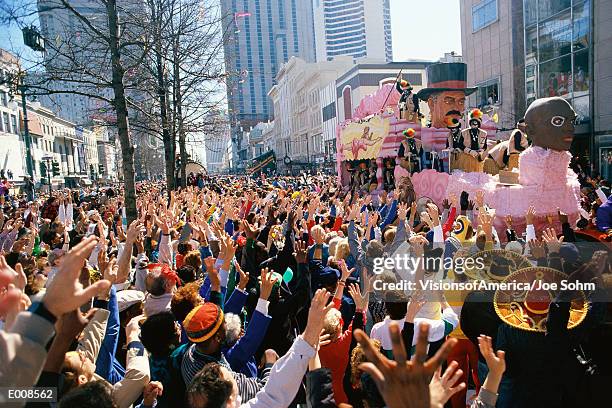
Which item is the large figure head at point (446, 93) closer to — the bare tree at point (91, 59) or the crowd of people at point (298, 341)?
the bare tree at point (91, 59)

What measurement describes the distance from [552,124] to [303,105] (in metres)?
72.5

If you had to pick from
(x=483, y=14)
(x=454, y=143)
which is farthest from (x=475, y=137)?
(x=483, y=14)

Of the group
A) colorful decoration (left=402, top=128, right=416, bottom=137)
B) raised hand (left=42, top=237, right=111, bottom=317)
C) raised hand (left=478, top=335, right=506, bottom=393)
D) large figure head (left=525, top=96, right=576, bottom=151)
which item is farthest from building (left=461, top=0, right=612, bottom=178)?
raised hand (left=42, top=237, right=111, bottom=317)

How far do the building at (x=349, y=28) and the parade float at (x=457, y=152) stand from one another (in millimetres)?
137838

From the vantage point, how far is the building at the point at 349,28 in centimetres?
15000

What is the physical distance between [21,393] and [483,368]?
2861 millimetres

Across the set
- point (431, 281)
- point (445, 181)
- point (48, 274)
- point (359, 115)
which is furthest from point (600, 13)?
point (48, 274)

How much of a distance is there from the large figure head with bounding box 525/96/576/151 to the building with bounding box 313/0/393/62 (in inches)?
5813

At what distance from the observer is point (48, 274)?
199 inches

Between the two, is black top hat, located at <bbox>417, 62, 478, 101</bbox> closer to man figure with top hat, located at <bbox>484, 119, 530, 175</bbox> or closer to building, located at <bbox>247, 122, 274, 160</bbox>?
man figure with top hat, located at <bbox>484, 119, 530, 175</bbox>

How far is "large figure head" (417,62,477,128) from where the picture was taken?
558 inches

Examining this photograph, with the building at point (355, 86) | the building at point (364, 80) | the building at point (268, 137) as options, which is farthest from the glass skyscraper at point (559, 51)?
the building at point (268, 137)

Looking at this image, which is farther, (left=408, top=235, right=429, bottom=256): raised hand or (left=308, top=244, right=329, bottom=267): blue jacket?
(left=308, top=244, right=329, bottom=267): blue jacket

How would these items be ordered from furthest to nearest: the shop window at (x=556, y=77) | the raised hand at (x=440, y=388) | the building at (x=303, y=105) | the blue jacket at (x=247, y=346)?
the building at (x=303, y=105), the shop window at (x=556, y=77), the blue jacket at (x=247, y=346), the raised hand at (x=440, y=388)
